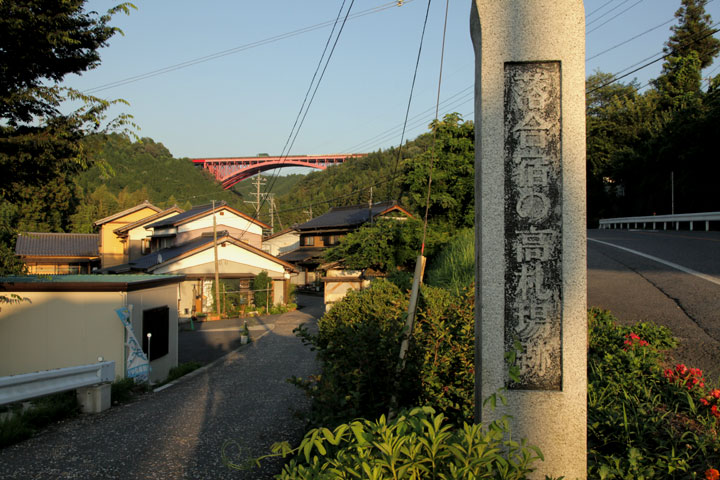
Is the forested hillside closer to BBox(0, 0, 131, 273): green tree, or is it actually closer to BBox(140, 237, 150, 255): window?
BBox(140, 237, 150, 255): window

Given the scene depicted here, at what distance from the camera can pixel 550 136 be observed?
3254 mm

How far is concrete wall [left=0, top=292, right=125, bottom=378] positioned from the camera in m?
9.89

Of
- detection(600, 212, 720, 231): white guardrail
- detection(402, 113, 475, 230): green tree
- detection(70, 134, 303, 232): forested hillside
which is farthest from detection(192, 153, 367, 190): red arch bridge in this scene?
detection(402, 113, 475, 230): green tree

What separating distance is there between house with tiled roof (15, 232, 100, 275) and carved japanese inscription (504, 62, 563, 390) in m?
45.6

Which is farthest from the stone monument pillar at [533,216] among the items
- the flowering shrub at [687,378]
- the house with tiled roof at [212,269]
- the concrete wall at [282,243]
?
the concrete wall at [282,243]

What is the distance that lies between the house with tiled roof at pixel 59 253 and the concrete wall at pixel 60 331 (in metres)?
35.6

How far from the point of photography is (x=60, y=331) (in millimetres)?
10016

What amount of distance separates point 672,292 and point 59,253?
153ft

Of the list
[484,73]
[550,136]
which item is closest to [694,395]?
[550,136]

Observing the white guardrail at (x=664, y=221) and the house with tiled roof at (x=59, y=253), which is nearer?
the white guardrail at (x=664, y=221)

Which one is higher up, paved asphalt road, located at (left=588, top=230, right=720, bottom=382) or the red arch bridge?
the red arch bridge

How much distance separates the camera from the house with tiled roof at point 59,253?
41.8m

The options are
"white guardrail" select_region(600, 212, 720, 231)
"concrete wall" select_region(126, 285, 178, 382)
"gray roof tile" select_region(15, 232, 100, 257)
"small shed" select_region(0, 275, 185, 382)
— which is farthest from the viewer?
"gray roof tile" select_region(15, 232, 100, 257)

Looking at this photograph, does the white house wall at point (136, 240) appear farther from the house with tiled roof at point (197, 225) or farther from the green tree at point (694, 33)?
the green tree at point (694, 33)
